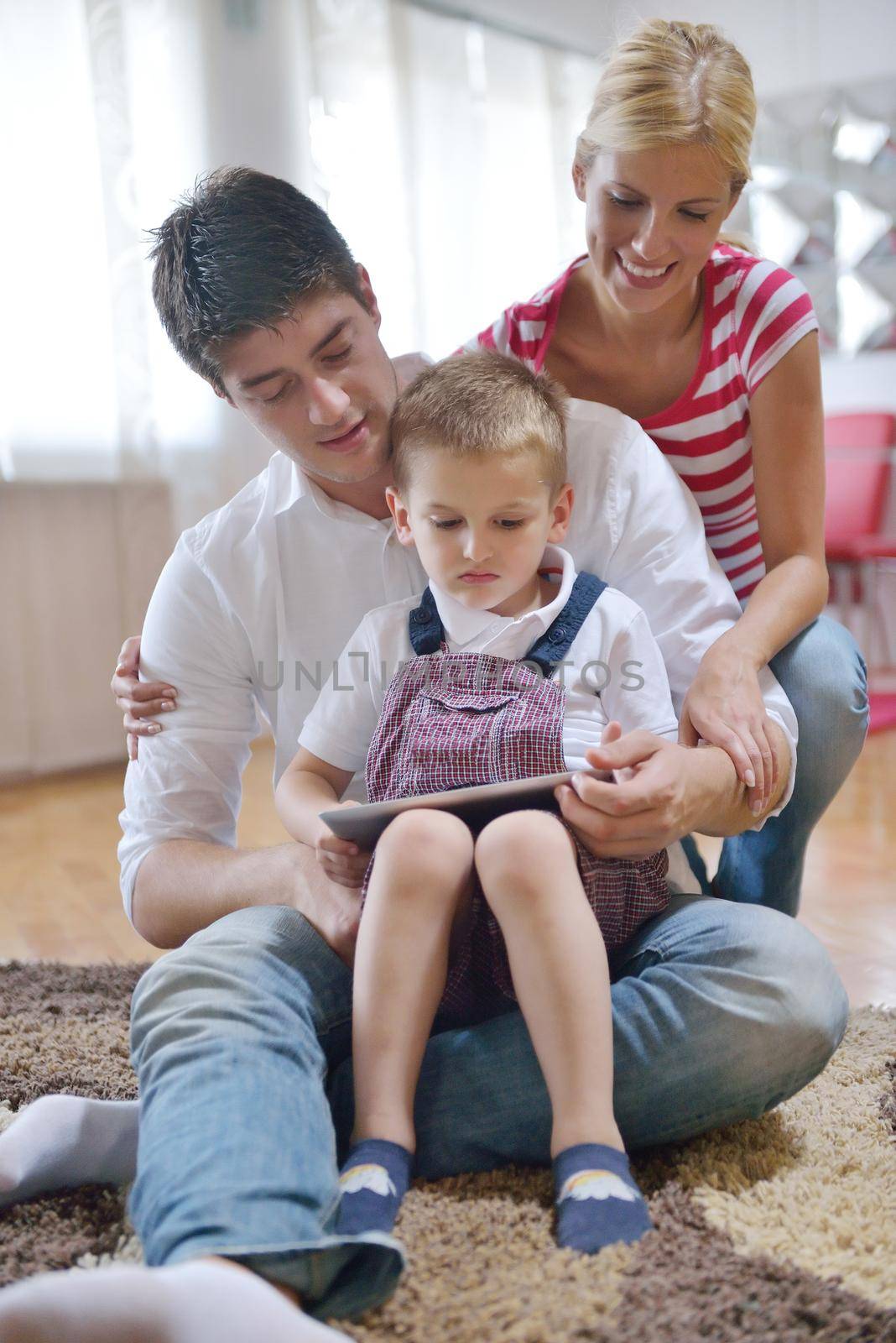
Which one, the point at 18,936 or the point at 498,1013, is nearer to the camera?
the point at 498,1013

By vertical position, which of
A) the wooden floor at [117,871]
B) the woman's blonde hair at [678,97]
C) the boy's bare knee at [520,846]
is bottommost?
the wooden floor at [117,871]

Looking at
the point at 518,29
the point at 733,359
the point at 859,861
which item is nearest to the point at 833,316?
the point at 518,29

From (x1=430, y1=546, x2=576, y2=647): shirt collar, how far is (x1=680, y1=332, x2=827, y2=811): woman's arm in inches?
6.5

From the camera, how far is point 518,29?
14.0ft

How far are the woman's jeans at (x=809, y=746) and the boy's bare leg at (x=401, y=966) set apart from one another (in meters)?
0.51

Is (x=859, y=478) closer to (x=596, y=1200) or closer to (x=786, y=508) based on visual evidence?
(x=786, y=508)

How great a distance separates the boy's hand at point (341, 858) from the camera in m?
1.05

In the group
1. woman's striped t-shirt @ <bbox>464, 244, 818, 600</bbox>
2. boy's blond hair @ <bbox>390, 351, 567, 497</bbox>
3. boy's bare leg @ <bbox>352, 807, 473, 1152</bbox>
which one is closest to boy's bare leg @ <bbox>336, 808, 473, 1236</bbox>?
boy's bare leg @ <bbox>352, 807, 473, 1152</bbox>

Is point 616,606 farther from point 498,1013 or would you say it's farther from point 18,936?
point 18,936

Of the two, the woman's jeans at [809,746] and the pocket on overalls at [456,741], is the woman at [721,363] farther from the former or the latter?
the pocket on overalls at [456,741]

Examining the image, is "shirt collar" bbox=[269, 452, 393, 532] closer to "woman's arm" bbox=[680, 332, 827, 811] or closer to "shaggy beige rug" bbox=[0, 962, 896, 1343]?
"woman's arm" bbox=[680, 332, 827, 811]

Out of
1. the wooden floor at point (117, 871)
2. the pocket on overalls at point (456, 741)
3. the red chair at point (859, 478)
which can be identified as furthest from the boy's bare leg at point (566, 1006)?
the red chair at point (859, 478)

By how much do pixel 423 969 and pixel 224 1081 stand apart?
18 cm

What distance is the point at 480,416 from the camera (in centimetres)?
119
